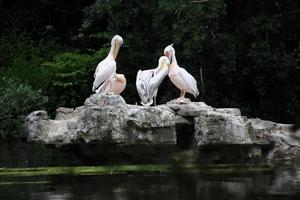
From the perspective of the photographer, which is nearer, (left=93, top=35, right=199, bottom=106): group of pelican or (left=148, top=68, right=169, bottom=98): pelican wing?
(left=93, top=35, right=199, bottom=106): group of pelican

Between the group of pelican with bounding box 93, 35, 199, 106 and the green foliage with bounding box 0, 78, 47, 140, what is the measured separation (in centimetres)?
455

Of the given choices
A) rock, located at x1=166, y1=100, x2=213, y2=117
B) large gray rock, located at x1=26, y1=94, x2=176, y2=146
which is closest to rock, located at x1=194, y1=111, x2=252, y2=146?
rock, located at x1=166, y1=100, x2=213, y2=117

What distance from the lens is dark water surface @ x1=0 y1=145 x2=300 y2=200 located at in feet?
25.1

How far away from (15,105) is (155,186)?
1071 cm

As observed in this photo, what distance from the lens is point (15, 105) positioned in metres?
19.4

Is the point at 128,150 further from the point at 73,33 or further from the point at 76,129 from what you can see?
the point at 73,33

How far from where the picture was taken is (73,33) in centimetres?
2633

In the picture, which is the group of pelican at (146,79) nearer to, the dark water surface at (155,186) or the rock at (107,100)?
the rock at (107,100)

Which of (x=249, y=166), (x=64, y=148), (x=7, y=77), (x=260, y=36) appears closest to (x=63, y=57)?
(x=7, y=77)

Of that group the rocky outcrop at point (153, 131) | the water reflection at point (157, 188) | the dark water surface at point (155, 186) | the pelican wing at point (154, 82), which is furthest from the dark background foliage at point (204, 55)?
the water reflection at point (157, 188)

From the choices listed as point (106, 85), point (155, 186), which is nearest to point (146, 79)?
point (106, 85)

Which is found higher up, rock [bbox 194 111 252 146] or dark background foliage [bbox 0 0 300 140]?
dark background foliage [bbox 0 0 300 140]

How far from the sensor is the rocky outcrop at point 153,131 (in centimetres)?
1327

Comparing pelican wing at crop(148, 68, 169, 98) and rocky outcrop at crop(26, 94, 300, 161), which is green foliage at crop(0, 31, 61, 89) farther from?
rocky outcrop at crop(26, 94, 300, 161)
